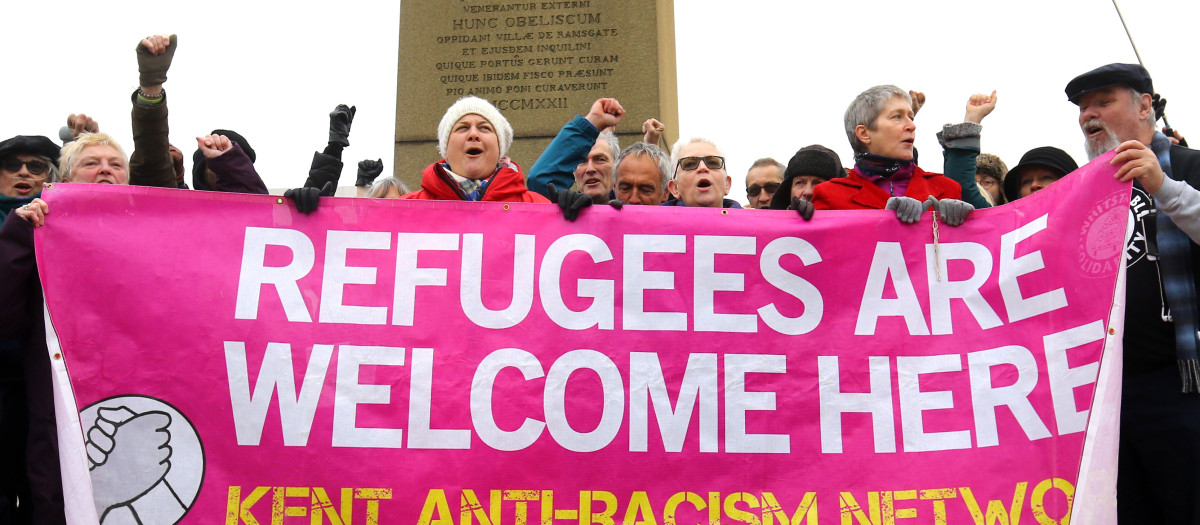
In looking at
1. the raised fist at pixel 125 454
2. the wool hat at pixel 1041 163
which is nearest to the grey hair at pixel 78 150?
the raised fist at pixel 125 454

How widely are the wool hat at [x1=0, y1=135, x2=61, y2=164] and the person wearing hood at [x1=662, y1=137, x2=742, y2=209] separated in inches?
103

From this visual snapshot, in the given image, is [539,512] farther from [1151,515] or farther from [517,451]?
[1151,515]

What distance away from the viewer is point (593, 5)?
7320 millimetres

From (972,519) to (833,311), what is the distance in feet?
2.65

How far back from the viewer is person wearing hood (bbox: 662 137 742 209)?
15.3 ft

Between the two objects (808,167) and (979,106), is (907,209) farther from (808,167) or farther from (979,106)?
(808,167)

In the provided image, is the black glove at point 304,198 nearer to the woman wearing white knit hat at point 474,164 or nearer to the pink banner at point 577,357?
the pink banner at point 577,357

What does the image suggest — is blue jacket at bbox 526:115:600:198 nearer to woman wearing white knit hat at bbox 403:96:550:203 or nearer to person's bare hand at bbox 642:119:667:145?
woman wearing white knit hat at bbox 403:96:550:203

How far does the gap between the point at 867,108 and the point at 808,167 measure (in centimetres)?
52

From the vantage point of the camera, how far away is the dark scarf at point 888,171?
13.4 feet

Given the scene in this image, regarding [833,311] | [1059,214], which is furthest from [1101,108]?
[833,311]

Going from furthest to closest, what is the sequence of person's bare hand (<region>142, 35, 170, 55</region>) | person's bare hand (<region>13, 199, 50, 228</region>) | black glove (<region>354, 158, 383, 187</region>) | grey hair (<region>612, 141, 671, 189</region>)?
black glove (<region>354, 158, 383, 187</region>) < grey hair (<region>612, 141, 671, 189</region>) < person's bare hand (<region>142, 35, 170, 55</region>) < person's bare hand (<region>13, 199, 50, 228</region>)

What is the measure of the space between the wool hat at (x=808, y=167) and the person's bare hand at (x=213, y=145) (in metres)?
2.31

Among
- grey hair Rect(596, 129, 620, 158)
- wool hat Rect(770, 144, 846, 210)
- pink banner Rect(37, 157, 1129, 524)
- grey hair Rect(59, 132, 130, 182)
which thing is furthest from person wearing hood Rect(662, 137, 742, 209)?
grey hair Rect(59, 132, 130, 182)
